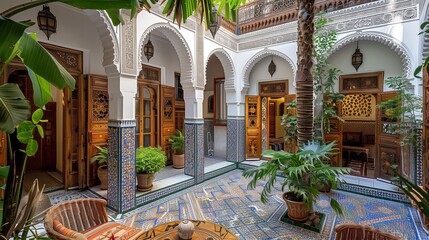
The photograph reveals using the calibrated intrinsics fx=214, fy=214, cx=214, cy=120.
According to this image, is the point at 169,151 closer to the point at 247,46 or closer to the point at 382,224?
the point at 247,46

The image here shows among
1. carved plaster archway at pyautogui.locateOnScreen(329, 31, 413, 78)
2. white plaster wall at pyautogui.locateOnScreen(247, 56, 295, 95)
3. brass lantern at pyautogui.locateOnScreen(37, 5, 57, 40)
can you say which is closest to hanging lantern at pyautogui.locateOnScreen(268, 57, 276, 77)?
white plaster wall at pyautogui.locateOnScreen(247, 56, 295, 95)

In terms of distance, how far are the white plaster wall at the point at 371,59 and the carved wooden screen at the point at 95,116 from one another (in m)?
4.50

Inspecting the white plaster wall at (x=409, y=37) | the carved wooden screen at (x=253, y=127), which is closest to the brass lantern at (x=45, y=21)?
the carved wooden screen at (x=253, y=127)

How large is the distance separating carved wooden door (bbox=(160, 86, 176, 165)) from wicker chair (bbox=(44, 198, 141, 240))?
118 inches

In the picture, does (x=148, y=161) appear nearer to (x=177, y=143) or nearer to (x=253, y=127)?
(x=177, y=143)

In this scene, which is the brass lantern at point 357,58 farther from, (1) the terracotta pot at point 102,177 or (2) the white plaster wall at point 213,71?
(1) the terracotta pot at point 102,177

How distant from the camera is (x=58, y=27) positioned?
3.35 m

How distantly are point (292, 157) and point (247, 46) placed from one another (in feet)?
11.7

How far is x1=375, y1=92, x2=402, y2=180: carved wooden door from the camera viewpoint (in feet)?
12.6

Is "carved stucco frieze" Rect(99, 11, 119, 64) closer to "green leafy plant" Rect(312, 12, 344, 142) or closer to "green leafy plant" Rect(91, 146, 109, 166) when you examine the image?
"green leafy plant" Rect(91, 146, 109, 166)

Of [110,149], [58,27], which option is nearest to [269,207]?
[110,149]

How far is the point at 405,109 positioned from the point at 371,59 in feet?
4.20

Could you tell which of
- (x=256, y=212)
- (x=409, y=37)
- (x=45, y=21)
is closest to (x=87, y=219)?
(x=256, y=212)

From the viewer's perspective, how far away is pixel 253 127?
552cm
